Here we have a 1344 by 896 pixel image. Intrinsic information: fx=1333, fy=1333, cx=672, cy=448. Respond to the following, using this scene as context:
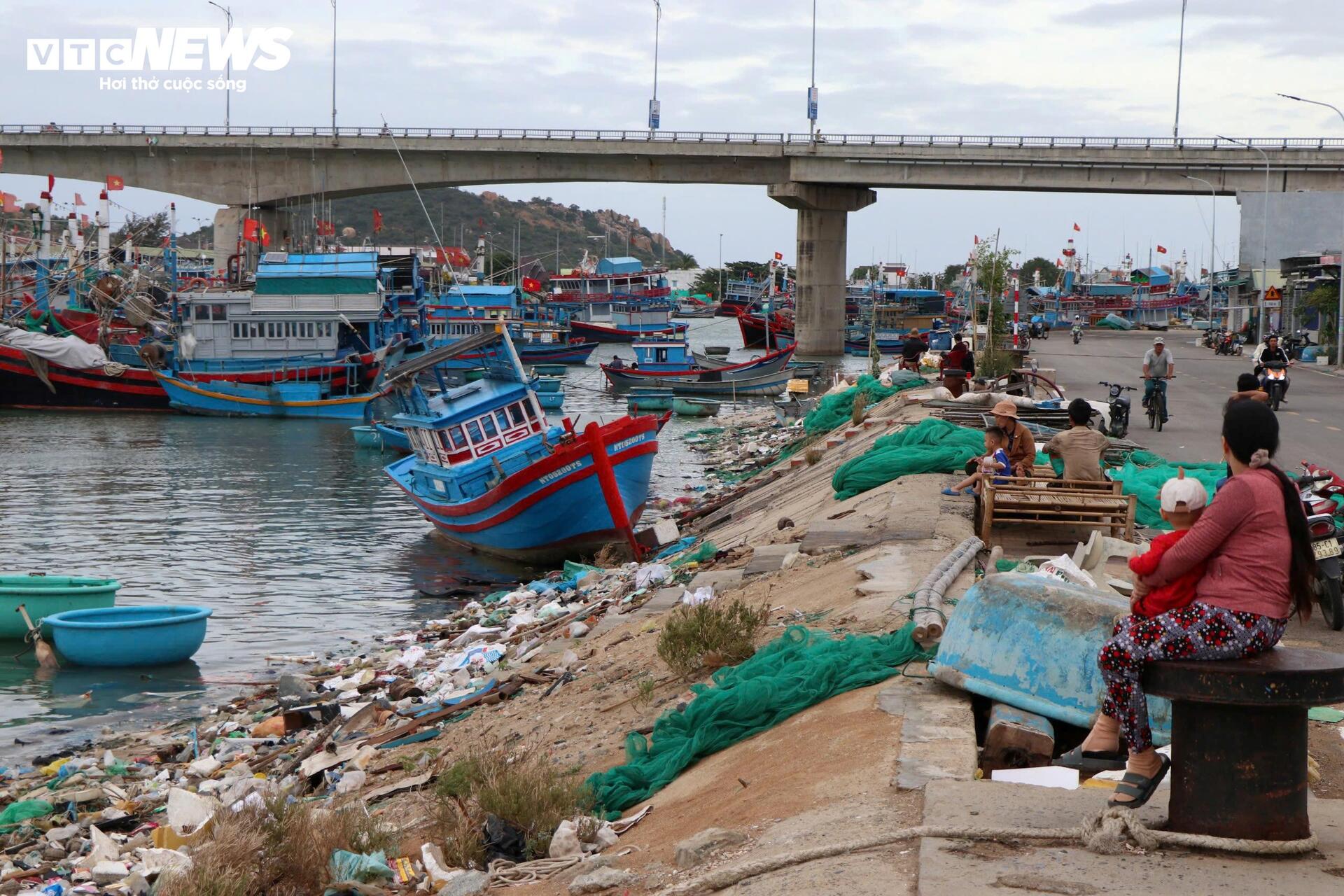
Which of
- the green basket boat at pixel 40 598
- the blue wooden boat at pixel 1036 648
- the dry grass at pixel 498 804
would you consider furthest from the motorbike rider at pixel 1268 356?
the dry grass at pixel 498 804

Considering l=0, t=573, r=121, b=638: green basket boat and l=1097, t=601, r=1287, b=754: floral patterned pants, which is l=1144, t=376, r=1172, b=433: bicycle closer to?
l=0, t=573, r=121, b=638: green basket boat

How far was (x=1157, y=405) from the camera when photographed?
72.9ft

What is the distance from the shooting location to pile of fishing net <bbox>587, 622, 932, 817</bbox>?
23.5ft

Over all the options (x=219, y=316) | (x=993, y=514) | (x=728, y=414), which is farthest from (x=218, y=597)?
(x=219, y=316)

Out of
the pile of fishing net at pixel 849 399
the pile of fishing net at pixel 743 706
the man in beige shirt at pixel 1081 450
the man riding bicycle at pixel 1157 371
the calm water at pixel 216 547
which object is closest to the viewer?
the pile of fishing net at pixel 743 706

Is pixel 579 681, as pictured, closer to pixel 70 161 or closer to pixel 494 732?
pixel 494 732

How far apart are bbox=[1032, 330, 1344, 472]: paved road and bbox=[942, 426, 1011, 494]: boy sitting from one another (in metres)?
6.71

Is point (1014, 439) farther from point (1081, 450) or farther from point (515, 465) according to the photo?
point (515, 465)

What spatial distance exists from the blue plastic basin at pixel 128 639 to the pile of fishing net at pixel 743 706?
29.2 ft

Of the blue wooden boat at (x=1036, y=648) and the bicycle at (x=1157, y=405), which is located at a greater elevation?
the bicycle at (x=1157, y=405)

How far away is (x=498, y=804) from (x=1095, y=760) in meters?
2.80

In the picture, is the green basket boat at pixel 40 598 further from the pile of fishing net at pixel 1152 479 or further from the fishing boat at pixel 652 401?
the fishing boat at pixel 652 401

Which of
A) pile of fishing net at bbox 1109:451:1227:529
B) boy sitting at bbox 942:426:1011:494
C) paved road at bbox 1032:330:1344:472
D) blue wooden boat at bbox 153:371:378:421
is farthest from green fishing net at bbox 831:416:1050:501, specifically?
blue wooden boat at bbox 153:371:378:421

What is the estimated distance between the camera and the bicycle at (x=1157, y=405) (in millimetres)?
22094
